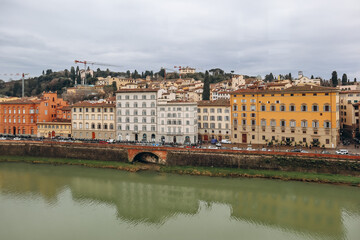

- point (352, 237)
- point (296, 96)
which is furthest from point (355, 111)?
point (352, 237)

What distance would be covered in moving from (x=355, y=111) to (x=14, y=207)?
47.0 m

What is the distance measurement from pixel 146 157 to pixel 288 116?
20560mm

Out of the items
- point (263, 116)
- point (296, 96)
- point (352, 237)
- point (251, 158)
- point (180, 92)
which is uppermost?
point (180, 92)

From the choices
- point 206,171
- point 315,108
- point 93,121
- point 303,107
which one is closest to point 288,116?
point 303,107

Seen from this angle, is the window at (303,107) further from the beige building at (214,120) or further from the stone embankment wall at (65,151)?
the stone embankment wall at (65,151)

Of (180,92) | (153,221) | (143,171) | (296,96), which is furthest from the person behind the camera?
(180,92)

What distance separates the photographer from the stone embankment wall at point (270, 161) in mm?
28609

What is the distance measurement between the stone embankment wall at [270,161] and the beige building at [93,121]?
49.9 ft

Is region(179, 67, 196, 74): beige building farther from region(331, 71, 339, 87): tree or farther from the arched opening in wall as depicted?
the arched opening in wall

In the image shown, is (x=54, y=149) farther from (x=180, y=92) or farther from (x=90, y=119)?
(x=180, y=92)

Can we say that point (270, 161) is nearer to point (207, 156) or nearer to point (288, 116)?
point (207, 156)

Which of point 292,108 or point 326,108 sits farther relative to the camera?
point 292,108

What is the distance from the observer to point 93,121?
152ft

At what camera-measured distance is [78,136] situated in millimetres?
47281
